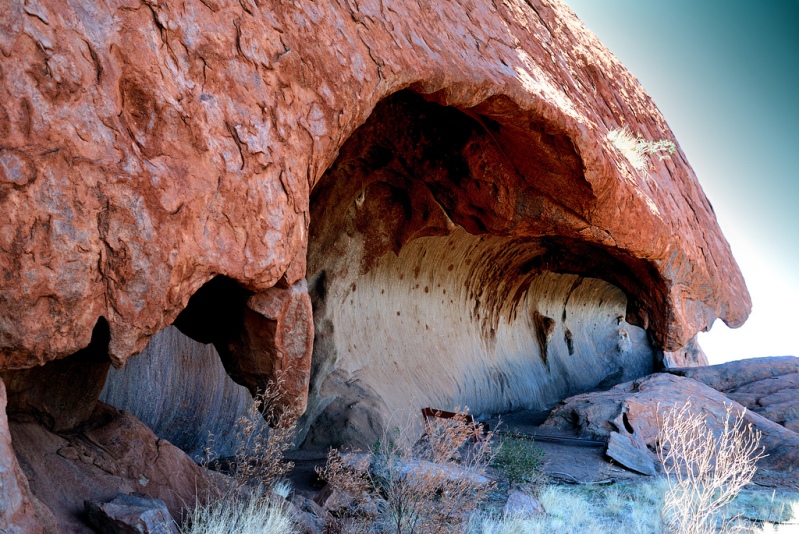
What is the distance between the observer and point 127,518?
2713 millimetres

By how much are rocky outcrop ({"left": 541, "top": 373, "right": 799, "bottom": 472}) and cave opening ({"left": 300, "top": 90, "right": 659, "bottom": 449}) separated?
143 cm

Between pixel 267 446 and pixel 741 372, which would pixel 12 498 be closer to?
pixel 267 446

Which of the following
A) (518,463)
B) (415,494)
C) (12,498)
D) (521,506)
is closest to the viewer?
(12,498)

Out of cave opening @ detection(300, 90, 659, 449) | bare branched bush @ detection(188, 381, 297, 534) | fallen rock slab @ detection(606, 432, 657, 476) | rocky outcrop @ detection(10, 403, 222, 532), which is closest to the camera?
rocky outcrop @ detection(10, 403, 222, 532)

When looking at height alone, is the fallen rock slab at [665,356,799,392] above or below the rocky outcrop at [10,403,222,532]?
above

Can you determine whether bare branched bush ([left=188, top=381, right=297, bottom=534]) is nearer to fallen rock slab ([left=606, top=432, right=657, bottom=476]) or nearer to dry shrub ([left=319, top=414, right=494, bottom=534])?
dry shrub ([left=319, top=414, right=494, bottom=534])

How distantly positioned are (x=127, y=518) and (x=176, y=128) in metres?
1.86

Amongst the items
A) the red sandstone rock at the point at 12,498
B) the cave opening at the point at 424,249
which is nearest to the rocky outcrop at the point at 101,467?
the red sandstone rock at the point at 12,498

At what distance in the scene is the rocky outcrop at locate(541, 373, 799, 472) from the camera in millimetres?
8359

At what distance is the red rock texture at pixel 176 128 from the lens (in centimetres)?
236

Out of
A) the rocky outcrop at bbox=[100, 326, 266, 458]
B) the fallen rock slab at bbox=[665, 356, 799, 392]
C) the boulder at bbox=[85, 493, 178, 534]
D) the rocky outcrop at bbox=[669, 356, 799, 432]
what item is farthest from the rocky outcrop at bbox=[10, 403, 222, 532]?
the fallen rock slab at bbox=[665, 356, 799, 392]

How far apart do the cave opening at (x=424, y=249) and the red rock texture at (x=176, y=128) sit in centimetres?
88

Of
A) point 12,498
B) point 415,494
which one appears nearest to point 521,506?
point 415,494

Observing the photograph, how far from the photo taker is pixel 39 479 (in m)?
2.91
